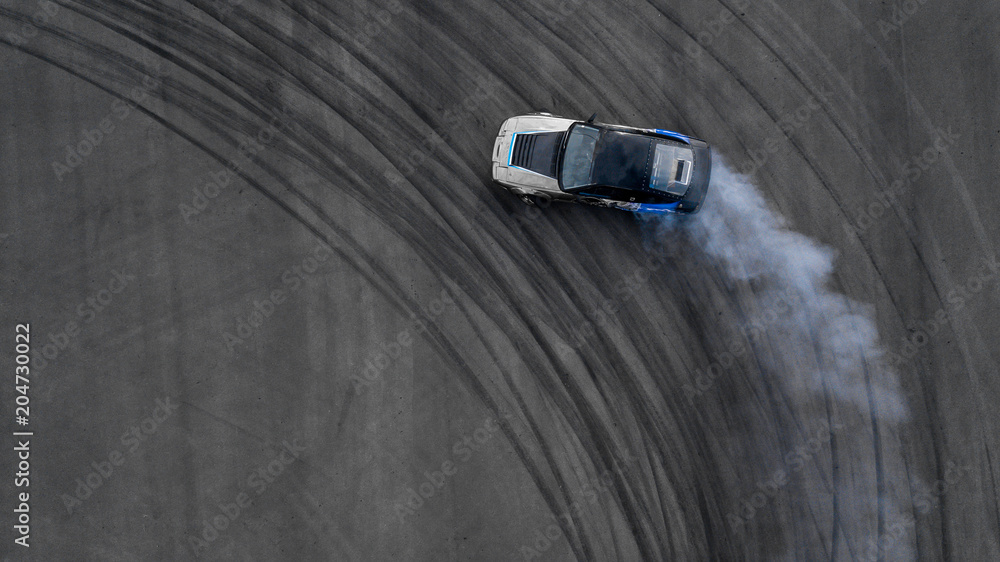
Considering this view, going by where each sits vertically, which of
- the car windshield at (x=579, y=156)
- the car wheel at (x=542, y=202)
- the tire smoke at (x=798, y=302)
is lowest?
the tire smoke at (x=798, y=302)

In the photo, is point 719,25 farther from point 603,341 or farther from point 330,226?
point 330,226

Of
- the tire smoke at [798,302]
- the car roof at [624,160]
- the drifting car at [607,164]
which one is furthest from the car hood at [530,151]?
the tire smoke at [798,302]

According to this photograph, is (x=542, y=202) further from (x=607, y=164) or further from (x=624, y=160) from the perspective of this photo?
(x=624, y=160)

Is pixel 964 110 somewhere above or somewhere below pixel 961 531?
above

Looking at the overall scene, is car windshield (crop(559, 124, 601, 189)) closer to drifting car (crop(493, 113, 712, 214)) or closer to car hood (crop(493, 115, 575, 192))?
drifting car (crop(493, 113, 712, 214))

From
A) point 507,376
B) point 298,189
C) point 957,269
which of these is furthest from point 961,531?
point 298,189

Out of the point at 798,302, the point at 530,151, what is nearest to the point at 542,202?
the point at 530,151

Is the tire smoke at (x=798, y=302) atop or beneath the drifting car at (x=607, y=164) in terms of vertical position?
beneath

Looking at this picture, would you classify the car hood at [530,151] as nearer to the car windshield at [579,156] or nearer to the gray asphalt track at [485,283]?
the car windshield at [579,156]
